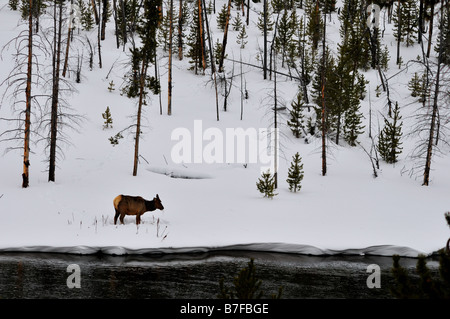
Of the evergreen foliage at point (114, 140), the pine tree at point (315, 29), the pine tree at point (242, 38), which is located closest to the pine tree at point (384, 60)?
the pine tree at point (315, 29)

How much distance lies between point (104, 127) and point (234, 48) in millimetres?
18451

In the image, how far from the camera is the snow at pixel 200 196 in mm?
14047

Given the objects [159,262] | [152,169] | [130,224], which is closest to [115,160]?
[152,169]

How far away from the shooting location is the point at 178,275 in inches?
427

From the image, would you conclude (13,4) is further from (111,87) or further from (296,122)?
(296,122)

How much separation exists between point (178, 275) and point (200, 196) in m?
8.25

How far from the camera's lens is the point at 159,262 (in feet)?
40.2

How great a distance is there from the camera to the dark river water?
9.22m

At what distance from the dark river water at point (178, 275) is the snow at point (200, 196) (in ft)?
2.40

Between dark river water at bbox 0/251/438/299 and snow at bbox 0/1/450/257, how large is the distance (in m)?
0.73

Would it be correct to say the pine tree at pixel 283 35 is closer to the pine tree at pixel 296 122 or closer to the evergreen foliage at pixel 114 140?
the pine tree at pixel 296 122

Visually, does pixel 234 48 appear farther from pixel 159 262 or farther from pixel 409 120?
pixel 159 262
